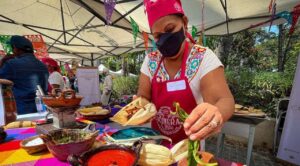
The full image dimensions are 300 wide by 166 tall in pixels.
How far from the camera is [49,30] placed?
23.2 ft

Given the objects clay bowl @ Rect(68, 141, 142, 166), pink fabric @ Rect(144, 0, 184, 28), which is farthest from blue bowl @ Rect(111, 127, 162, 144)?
pink fabric @ Rect(144, 0, 184, 28)

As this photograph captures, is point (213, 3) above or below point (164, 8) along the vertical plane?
above

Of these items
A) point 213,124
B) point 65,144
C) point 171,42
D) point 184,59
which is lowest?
point 65,144

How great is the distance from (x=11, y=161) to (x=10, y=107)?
0.61 metres

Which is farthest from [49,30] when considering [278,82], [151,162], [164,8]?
[278,82]

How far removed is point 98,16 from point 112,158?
512cm

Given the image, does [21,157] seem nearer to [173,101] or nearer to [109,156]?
[109,156]

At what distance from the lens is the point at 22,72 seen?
2969mm

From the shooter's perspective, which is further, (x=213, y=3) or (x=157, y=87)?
(x=213, y=3)

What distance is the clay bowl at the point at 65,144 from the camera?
1.08 metres

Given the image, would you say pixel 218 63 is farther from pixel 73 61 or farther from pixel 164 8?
pixel 73 61

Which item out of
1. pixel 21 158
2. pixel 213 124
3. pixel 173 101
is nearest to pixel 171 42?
pixel 173 101

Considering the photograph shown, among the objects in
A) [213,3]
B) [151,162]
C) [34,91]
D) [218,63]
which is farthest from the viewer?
[213,3]

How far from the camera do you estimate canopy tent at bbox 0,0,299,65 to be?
5020 mm
